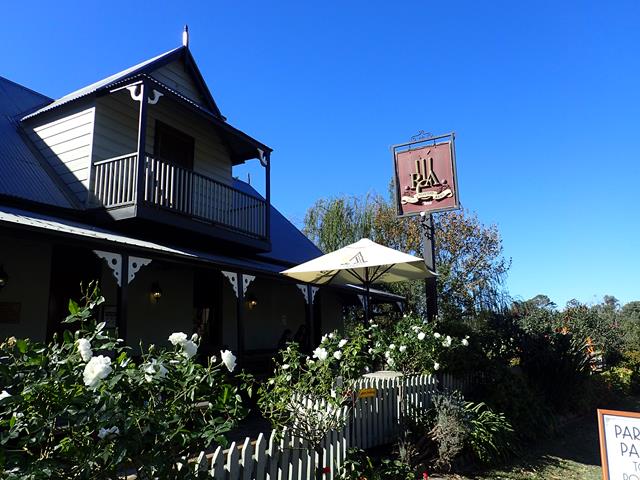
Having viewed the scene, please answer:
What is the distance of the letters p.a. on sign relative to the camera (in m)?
3.93

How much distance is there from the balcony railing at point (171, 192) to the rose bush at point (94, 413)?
708 centimetres

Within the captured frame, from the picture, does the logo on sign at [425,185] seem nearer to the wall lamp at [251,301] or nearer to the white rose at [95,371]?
the wall lamp at [251,301]

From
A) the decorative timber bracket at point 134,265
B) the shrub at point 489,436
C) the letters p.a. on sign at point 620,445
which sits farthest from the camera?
the decorative timber bracket at point 134,265

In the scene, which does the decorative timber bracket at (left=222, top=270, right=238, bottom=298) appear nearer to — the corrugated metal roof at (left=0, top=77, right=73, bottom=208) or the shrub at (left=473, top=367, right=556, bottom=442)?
the corrugated metal roof at (left=0, top=77, right=73, bottom=208)

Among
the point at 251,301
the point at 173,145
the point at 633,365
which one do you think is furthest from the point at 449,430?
the point at 633,365

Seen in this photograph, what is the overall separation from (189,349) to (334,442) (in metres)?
3.28

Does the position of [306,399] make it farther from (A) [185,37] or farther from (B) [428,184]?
(A) [185,37]

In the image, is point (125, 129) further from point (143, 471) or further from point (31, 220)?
point (143, 471)

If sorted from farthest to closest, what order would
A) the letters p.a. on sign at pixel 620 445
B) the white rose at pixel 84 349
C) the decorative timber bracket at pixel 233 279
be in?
the decorative timber bracket at pixel 233 279, the letters p.a. on sign at pixel 620 445, the white rose at pixel 84 349

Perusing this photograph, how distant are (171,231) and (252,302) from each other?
417cm

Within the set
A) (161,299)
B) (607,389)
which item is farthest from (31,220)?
(607,389)

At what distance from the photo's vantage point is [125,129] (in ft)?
35.3

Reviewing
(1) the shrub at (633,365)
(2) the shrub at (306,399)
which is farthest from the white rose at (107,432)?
(1) the shrub at (633,365)

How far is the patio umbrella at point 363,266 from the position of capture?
7.37 metres
